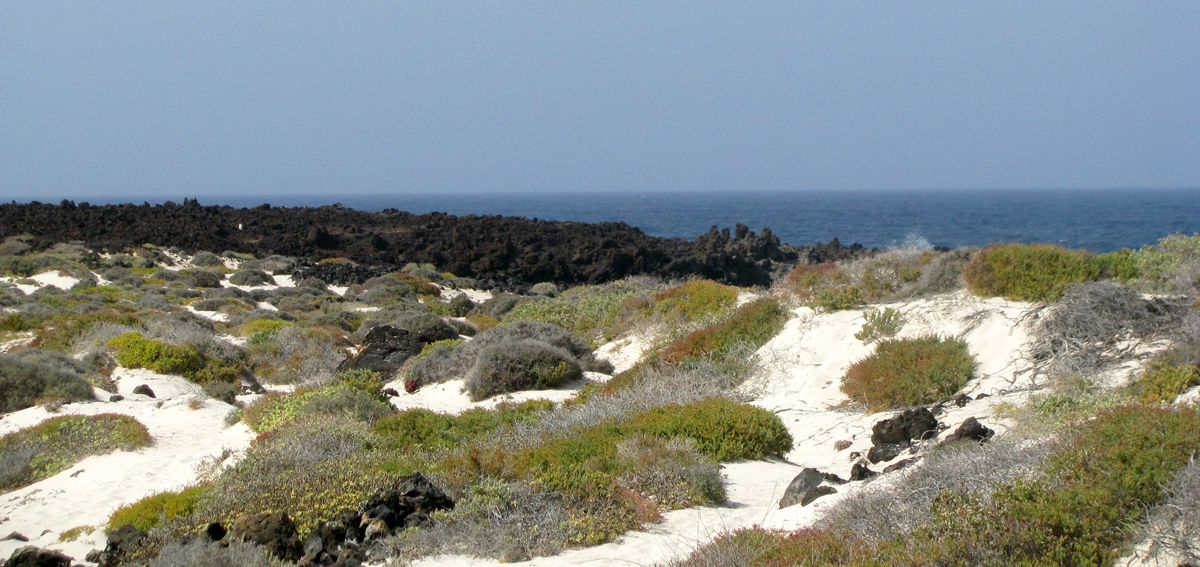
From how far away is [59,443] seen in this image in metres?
12.0

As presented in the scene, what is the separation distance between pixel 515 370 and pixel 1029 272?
8.11 meters

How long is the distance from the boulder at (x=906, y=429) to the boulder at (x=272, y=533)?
227 inches

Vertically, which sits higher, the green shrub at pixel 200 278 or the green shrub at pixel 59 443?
the green shrub at pixel 59 443

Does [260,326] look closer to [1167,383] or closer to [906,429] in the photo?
[906,429]

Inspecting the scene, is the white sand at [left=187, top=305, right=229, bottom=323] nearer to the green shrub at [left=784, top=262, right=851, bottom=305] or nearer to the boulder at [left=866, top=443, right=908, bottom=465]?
the green shrub at [left=784, top=262, right=851, bottom=305]

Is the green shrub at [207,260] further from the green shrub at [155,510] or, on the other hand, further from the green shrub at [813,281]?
the green shrub at [155,510]

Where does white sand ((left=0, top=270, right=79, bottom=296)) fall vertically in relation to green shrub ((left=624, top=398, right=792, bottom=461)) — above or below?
below

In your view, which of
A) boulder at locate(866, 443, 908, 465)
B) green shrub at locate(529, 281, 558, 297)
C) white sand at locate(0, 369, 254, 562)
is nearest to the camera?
boulder at locate(866, 443, 908, 465)

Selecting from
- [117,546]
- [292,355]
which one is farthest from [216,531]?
[292,355]

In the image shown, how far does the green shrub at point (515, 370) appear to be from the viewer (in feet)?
50.5

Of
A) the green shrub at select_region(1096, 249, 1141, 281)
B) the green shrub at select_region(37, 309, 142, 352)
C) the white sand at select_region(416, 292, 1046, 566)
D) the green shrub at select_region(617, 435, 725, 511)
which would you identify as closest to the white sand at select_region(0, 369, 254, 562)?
the green shrub at select_region(37, 309, 142, 352)

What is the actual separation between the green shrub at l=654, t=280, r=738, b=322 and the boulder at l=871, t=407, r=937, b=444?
25.8ft

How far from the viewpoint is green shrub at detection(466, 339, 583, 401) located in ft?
50.5

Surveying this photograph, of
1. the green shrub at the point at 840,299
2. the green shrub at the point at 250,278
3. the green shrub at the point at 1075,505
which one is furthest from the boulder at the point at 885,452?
the green shrub at the point at 250,278
